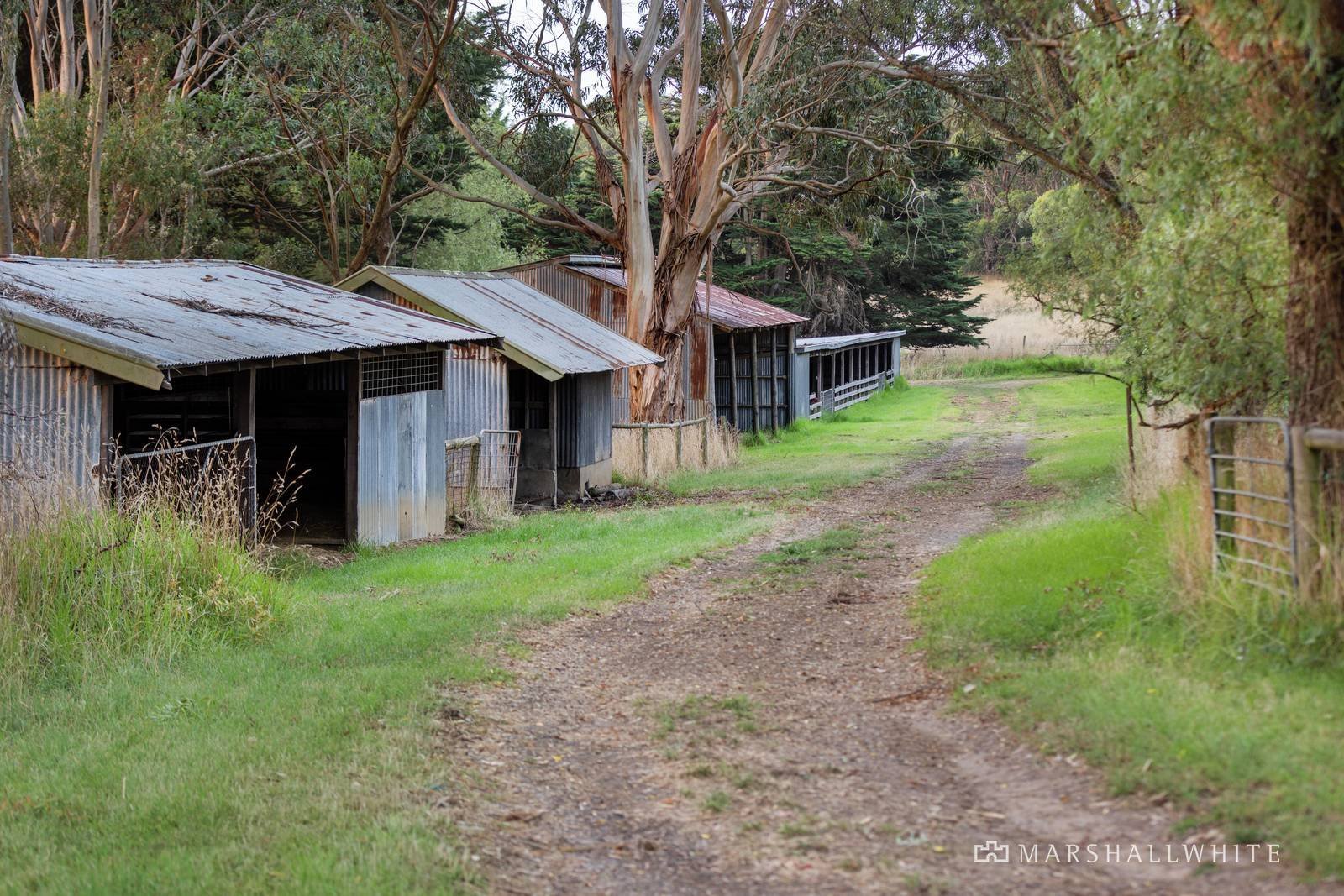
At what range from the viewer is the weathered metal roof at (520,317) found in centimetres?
1955

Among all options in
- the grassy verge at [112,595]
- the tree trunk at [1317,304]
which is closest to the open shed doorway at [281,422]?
the grassy verge at [112,595]

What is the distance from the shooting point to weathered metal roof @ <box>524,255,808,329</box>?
94.2 ft

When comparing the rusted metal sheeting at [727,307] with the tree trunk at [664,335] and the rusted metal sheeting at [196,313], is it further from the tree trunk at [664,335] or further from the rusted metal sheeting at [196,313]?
the rusted metal sheeting at [196,313]

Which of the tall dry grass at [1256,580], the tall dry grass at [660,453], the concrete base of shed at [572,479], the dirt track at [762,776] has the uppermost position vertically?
the tall dry grass at [660,453]

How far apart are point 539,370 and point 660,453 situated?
530cm

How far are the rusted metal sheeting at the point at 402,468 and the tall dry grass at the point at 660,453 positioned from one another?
6276 mm

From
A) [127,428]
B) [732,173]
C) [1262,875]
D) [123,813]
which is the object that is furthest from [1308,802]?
[732,173]

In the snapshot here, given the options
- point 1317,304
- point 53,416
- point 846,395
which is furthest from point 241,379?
point 846,395

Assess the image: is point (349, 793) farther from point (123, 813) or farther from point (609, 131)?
point (609, 131)

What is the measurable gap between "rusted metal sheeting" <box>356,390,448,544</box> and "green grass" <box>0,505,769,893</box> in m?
3.79

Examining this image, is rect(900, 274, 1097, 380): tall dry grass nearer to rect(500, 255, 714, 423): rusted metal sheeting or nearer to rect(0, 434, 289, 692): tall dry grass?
rect(500, 255, 714, 423): rusted metal sheeting

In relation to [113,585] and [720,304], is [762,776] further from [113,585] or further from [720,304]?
[720,304]

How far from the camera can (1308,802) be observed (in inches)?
198

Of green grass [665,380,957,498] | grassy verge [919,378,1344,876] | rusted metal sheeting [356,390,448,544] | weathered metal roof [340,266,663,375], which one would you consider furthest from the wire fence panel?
grassy verge [919,378,1344,876]
